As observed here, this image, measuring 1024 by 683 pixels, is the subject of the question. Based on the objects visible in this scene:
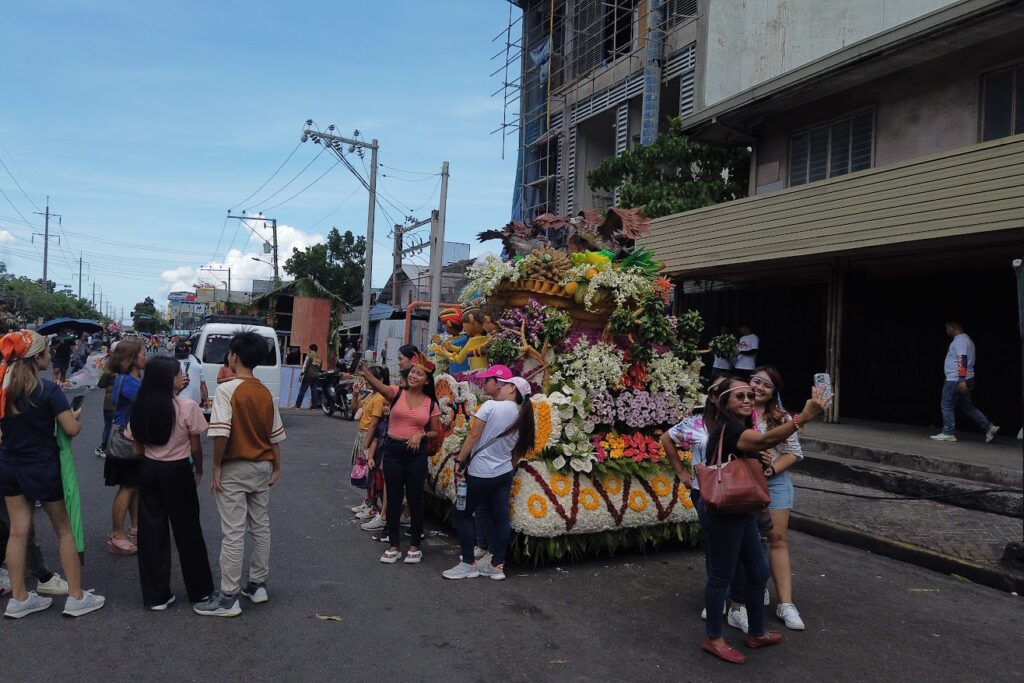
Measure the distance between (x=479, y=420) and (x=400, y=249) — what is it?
22682mm

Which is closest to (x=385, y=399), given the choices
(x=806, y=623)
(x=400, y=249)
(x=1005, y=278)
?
(x=806, y=623)

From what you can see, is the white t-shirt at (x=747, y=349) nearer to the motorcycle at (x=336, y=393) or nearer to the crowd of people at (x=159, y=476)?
the motorcycle at (x=336, y=393)

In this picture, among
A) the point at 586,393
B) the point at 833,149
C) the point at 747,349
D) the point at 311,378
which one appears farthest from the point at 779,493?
the point at 311,378

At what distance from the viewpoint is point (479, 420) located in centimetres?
524

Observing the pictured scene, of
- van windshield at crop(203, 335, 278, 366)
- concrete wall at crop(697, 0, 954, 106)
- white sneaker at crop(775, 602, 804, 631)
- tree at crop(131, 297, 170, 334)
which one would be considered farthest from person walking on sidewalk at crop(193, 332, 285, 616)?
tree at crop(131, 297, 170, 334)

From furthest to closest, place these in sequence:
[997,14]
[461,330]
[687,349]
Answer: [997,14] → [461,330] → [687,349]

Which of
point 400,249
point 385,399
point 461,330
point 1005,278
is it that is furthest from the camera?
point 400,249

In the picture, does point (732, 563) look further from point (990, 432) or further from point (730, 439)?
point (990, 432)

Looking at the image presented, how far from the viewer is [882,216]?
33.5 feet

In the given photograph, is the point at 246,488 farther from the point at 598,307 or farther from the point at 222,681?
the point at 598,307

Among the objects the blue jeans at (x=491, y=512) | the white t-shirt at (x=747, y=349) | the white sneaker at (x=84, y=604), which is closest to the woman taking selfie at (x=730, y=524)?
the blue jeans at (x=491, y=512)

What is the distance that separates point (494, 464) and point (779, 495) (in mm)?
1919

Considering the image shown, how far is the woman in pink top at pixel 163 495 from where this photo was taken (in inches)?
181

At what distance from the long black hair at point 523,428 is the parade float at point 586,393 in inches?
9.7
